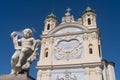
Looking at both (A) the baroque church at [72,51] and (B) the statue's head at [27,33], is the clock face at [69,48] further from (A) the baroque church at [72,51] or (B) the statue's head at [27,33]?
(B) the statue's head at [27,33]

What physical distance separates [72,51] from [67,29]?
→ 3.12m

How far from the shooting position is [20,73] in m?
5.00

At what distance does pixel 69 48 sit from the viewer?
73.0ft

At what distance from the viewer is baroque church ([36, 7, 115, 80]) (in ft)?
66.6

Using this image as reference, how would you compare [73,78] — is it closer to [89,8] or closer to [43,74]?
[43,74]

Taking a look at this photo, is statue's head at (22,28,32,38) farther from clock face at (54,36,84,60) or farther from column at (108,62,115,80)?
column at (108,62,115,80)

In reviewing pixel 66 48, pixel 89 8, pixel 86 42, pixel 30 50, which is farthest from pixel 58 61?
pixel 30 50

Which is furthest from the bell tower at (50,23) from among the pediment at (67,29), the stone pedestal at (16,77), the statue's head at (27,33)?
the stone pedestal at (16,77)

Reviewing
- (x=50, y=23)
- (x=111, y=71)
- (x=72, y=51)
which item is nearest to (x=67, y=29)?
(x=50, y=23)

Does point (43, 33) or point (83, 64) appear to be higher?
point (43, 33)

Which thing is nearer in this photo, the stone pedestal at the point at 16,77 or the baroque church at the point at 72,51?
the stone pedestal at the point at 16,77

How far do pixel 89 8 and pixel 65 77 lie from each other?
9.99 m

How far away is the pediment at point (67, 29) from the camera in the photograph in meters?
23.0

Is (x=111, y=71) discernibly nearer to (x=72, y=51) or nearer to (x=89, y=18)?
(x=72, y=51)
